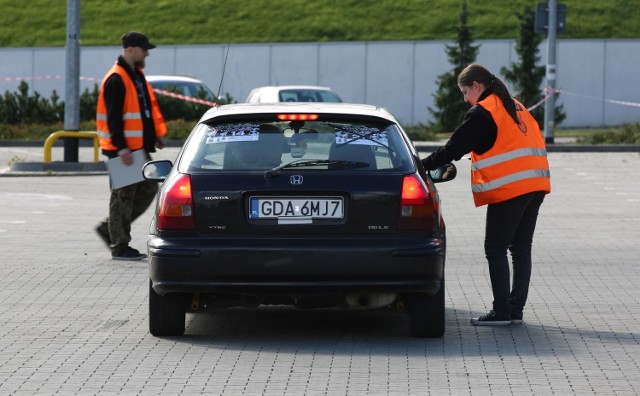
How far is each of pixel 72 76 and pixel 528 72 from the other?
22.2 metres

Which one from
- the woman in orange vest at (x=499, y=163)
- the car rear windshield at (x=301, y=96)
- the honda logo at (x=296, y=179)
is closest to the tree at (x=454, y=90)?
the car rear windshield at (x=301, y=96)

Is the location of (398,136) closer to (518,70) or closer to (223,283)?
(223,283)

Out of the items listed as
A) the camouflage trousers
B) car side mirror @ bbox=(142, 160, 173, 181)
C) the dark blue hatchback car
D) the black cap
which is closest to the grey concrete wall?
the black cap

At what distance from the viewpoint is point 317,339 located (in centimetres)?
862

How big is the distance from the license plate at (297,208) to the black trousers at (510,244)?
134 cm

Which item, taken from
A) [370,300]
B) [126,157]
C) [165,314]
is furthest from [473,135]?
[126,157]

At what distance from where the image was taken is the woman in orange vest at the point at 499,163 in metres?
9.00

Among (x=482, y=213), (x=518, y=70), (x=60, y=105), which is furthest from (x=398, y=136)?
(x=518, y=70)

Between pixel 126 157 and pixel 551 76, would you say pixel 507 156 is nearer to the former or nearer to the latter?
pixel 126 157

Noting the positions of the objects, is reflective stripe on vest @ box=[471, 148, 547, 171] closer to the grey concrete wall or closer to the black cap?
the black cap

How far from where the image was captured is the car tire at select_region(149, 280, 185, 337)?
8.55 m

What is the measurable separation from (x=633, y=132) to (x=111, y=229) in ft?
73.0

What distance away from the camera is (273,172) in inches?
324

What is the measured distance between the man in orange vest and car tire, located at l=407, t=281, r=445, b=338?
451 centimetres
